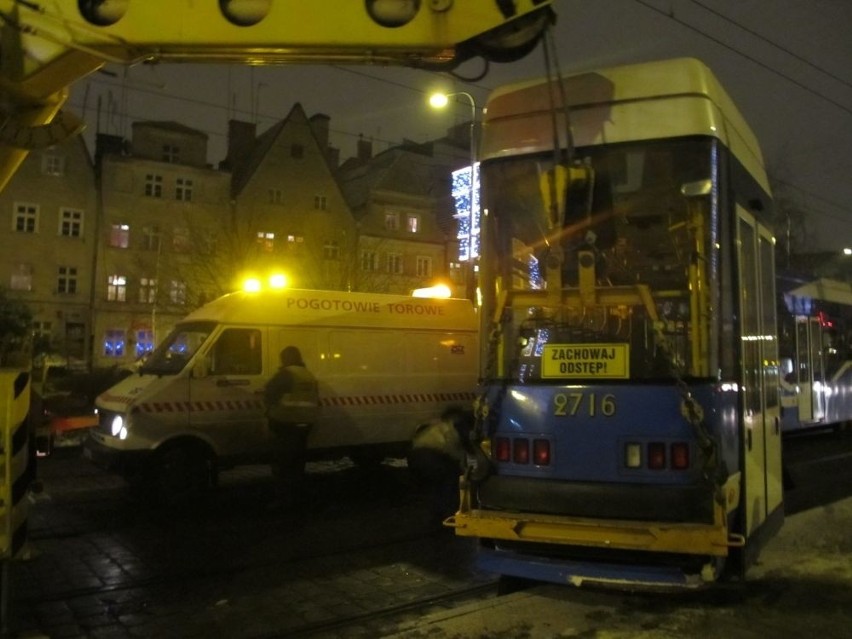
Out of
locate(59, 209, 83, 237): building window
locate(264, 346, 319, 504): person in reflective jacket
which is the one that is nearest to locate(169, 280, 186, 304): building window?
locate(59, 209, 83, 237): building window

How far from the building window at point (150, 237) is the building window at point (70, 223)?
9.14 ft

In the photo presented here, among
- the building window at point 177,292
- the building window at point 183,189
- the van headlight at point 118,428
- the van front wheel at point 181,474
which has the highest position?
the building window at point 183,189

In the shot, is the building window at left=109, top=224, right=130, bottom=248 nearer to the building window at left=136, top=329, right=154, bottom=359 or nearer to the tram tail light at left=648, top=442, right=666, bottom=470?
the building window at left=136, top=329, right=154, bottom=359

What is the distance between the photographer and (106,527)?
8.84 m

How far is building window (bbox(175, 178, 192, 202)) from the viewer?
129 ft

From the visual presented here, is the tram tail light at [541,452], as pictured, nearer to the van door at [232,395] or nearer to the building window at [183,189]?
the van door at [232,395]

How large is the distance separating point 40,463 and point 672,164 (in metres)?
11.7

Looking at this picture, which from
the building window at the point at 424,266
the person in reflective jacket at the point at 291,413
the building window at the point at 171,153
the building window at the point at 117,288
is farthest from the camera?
the building window at the point at 424,266

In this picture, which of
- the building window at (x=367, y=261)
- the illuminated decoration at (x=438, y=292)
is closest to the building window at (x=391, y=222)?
the building window at (x=367, y=261)

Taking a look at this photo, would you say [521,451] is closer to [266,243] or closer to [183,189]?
[266,243]

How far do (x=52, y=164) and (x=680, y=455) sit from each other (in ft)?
123

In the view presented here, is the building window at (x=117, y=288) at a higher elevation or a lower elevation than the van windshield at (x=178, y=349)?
higher

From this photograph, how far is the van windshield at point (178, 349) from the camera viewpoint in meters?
10.4

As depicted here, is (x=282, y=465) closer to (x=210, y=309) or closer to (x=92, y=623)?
(x=210, y=309)
